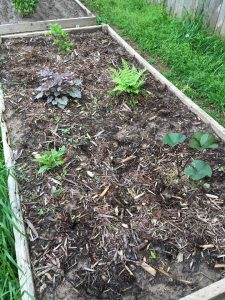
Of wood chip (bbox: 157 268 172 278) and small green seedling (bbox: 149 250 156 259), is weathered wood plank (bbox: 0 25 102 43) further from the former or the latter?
wood chip (bbox: 157 268 172 278)

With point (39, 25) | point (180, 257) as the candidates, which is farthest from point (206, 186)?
point (39, 25)

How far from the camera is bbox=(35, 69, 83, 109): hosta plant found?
3516mm

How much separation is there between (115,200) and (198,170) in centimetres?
71

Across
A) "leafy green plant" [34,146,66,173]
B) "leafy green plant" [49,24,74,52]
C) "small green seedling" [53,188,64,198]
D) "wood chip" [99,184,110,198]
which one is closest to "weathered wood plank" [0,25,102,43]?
"leafy green plant" [49,24,74,52]

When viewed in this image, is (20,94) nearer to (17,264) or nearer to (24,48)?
(24,48)

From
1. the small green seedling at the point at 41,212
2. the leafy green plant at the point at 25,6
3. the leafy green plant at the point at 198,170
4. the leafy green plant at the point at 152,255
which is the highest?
the leafy green plant at the point at 25,6

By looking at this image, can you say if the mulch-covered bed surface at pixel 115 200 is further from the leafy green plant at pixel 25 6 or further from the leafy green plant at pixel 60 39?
the leafy green plant at pixel 25 6

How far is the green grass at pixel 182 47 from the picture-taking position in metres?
4.02

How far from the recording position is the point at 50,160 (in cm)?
271

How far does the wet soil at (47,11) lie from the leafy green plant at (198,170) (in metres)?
4.43

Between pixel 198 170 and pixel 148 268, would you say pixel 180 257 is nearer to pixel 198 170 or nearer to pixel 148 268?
pixel 148 268

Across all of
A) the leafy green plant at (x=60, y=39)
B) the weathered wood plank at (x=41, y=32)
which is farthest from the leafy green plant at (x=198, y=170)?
the weathered wood plank at (x=41, y=32)

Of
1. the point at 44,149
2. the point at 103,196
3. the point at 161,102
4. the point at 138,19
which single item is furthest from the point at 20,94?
the point at 138,19

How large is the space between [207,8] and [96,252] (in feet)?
13.9
